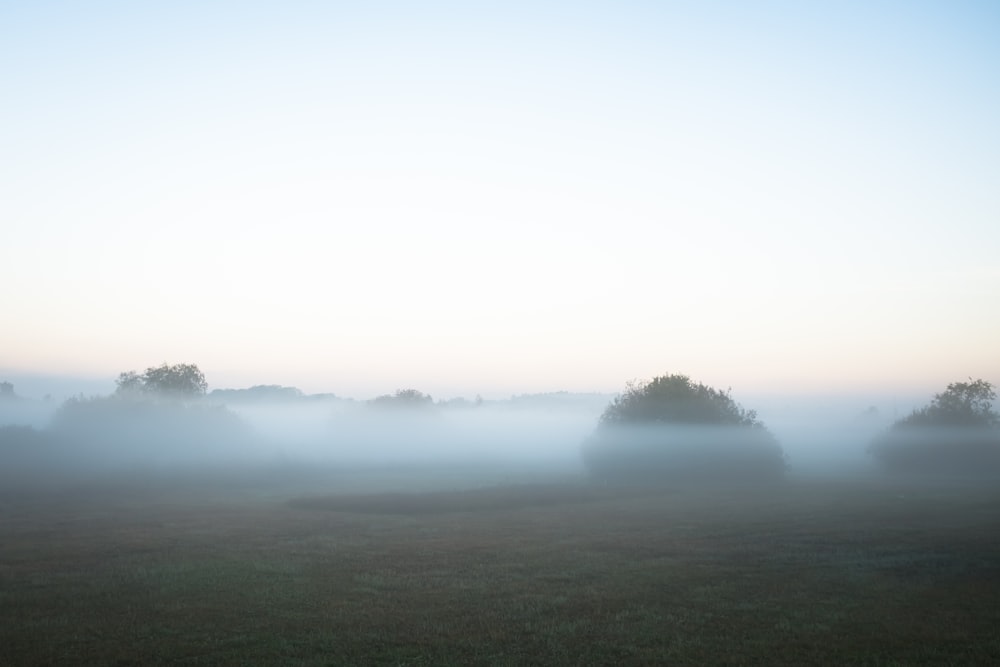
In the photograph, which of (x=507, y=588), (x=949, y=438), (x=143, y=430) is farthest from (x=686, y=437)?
(x=143, y=430)

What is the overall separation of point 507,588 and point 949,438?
313 ft

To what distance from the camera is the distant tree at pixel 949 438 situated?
91562 mm

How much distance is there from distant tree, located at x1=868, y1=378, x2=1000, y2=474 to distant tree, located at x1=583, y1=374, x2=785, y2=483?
68.1ft

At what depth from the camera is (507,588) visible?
941 inches

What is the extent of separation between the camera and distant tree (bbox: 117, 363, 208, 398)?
158m

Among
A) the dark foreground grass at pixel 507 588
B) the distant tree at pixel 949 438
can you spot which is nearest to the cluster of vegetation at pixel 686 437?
the distant tree at pixel 949 438

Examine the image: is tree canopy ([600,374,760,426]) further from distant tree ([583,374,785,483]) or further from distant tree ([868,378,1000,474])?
distant tree ([868,378,1000,474])

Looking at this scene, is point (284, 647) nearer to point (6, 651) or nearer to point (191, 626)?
point (191, 626)

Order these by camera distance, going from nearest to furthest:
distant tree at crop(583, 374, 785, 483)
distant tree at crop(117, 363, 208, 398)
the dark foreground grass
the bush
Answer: the dark foreground grass → distant tree at crop(583, 374, 785, 483) → the bush → distant tree at crop(117, 363, 208, 398)

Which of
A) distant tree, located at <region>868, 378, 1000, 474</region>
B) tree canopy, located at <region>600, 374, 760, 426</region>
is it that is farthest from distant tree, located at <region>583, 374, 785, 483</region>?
distant tree, located at <region>868, 378, 1000, 474</region>

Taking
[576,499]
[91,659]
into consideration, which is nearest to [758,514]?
[576,499]

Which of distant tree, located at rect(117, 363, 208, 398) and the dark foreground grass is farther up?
distant tree, located at rect(117, 363, 208, 398)

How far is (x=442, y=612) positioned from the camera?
20.6m

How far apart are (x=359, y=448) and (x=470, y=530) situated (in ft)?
413
